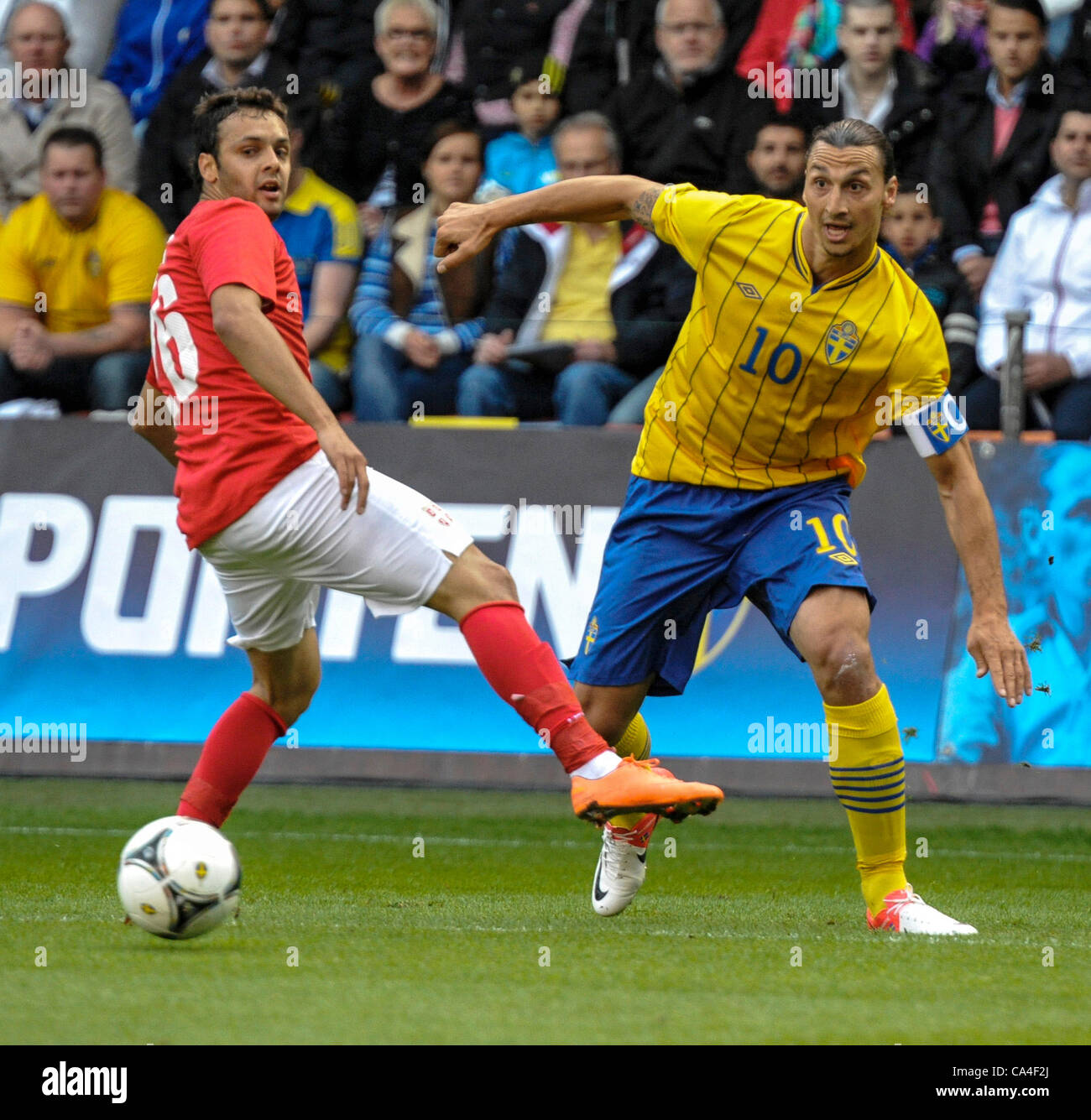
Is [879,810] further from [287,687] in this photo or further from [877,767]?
[287,687]

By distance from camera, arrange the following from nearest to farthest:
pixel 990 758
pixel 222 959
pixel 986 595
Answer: pixel 222 959 → pixel 986 595 → pixel 990 758

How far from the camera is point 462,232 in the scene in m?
5.55

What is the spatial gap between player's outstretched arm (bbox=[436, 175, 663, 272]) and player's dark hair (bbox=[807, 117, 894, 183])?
57 cm

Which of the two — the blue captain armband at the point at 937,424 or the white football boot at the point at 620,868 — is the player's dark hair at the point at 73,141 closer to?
the white football boot at the point at 620,868

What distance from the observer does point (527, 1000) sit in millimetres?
4188

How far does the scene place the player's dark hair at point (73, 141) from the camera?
11148 mm

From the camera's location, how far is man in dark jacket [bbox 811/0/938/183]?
11.0 metres

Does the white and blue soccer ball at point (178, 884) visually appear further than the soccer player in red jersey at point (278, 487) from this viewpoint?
No

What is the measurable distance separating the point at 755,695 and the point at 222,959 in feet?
15.9

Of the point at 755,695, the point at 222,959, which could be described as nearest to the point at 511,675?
the point at 222,959

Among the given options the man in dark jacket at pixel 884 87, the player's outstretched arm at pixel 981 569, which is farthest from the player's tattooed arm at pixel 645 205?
the man in dark jacket at pixel 884 87

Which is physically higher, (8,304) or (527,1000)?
(8,304)

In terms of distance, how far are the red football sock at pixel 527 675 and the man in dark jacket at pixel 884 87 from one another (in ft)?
21.3

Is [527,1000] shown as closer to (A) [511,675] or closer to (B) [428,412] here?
(A) [511,675]
